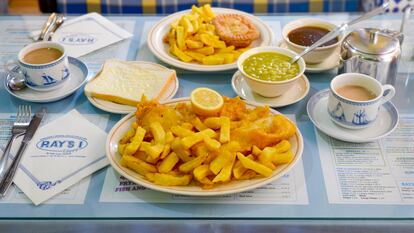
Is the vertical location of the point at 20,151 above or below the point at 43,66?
below

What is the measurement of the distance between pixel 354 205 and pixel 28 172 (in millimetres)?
704

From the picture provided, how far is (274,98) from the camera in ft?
4.33

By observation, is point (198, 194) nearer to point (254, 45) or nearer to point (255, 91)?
point (255, 91)

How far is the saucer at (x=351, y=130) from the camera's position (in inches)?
46.6

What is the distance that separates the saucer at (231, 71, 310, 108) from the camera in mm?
1305

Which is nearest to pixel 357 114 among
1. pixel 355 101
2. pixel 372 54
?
pixel 355 101

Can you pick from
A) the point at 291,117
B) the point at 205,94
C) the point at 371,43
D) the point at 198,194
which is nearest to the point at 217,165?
the point at 198,194

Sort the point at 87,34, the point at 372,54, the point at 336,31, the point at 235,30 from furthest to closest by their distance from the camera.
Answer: the point at 87,34 → the point at 235,30 → the point at 336,31 → the point at 372,54

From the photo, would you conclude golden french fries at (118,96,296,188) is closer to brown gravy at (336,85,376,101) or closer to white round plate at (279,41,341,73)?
brown gravy at (336,85,376,101)

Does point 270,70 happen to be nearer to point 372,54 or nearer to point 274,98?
point 274,98

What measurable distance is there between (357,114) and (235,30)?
52 centimetres

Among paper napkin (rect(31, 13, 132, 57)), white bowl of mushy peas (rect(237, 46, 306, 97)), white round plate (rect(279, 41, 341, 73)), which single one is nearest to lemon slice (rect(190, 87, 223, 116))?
white bowl of mushy peas (rect(237, 46, 306, 97))

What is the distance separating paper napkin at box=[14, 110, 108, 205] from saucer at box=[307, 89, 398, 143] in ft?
1.71

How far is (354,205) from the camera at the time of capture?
103cm
